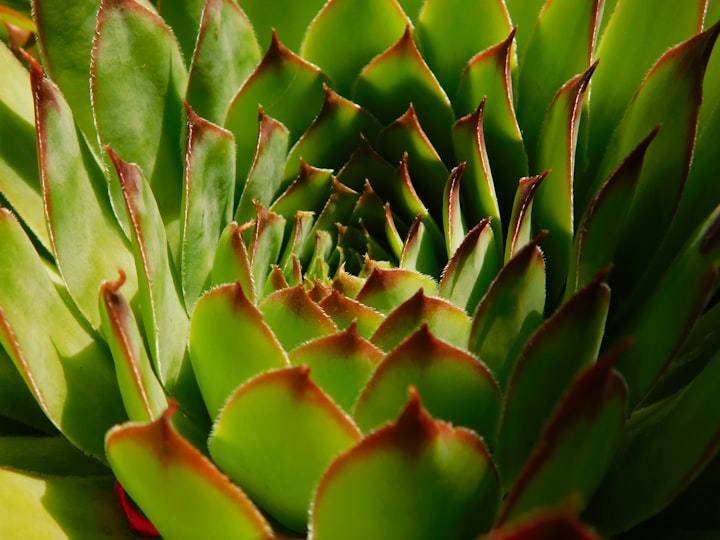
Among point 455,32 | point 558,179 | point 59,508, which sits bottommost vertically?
point 59,508

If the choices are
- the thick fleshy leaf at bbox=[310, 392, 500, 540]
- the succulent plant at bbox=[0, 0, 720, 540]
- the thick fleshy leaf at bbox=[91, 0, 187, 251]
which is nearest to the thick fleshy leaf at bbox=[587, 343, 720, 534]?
the succulent plant at bbox=[0, 0, 720, 540]

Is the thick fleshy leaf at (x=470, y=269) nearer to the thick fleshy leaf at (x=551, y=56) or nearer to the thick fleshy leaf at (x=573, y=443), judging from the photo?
the thick fleshy leaf at (x=551, y=56)

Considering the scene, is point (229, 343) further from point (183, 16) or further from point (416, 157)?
point (183, 16)

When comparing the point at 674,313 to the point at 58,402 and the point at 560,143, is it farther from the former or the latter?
the point at 58,402

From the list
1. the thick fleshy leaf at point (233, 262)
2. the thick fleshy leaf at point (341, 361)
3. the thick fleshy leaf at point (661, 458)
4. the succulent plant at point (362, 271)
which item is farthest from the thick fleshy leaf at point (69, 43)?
the thick fleshy leaf at point (661, 458)

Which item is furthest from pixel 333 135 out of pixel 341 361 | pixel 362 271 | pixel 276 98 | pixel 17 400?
pixel 17 400

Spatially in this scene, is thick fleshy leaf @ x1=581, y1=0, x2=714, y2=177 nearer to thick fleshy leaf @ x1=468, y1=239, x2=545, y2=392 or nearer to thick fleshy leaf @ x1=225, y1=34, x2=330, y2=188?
thick fleshy leaf @ x1=468, y1=239, x2=545, y2=392
